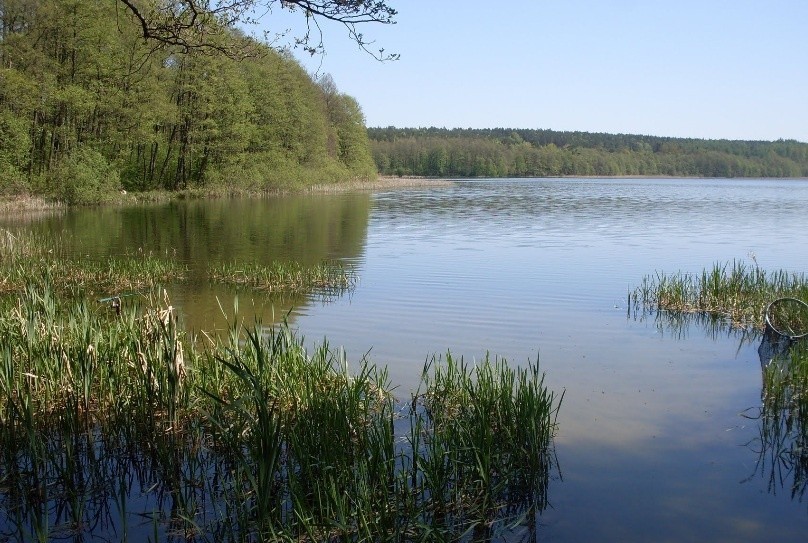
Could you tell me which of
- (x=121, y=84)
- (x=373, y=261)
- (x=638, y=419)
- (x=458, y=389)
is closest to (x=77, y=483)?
(x=458, y=389)

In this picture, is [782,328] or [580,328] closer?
[782,328]

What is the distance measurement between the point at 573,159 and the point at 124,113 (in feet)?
407

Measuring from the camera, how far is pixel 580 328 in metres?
11.9

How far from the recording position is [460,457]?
566 centimetres

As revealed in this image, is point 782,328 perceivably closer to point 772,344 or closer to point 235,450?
point 772,344

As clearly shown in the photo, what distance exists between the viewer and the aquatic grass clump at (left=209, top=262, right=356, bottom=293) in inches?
606

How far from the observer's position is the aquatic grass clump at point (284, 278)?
50.5 ft

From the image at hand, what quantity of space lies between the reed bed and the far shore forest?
4752mm

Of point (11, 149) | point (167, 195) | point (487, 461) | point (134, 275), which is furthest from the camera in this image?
point (167, 195)

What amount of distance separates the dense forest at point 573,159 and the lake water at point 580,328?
10521 centimetres

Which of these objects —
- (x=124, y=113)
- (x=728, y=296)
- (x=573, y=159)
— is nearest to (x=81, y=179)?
(x=124, y=113)

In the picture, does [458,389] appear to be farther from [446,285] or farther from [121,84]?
[121,84]

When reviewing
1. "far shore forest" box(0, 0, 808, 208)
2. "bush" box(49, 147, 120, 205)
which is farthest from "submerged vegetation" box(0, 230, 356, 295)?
"bush" box(49, 147, 120, 205)

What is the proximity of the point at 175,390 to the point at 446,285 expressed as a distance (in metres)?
10.6
